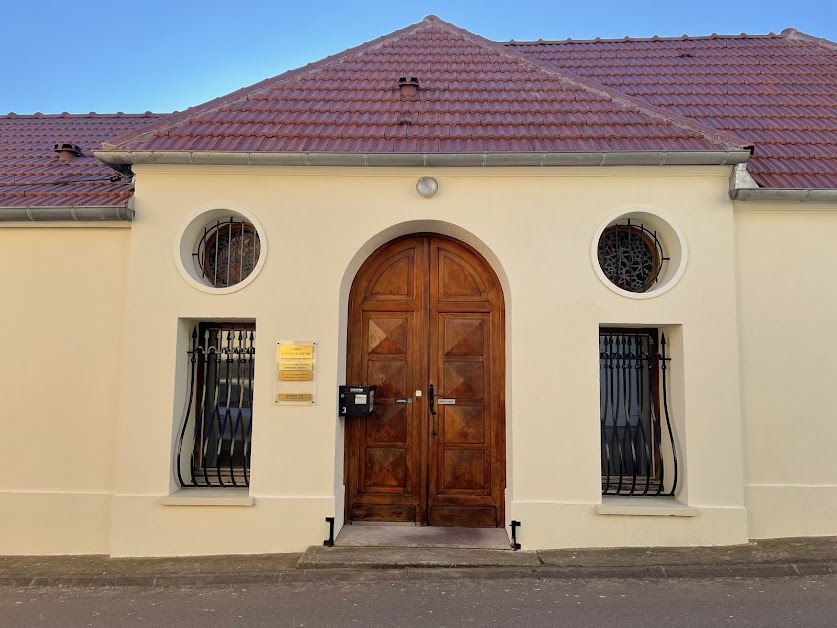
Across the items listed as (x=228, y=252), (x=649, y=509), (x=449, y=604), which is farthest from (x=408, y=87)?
(x=449, y=604)

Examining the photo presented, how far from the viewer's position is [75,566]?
16.2 ft

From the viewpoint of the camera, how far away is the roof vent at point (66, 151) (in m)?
7.01

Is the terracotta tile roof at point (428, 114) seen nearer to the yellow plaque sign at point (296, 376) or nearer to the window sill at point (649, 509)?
the yellow plaque sign at point (296, 376)

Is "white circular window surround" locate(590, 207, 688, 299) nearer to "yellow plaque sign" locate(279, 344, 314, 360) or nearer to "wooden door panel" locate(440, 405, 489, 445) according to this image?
"wooden door panel" locate(440, 405, 489, 445)

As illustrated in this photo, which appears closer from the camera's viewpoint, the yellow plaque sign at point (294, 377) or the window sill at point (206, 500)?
the window sill at point (206, 500)

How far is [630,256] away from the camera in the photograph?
5672 mm

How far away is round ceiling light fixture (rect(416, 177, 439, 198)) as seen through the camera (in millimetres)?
5359

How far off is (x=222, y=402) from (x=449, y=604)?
2984 millimetres

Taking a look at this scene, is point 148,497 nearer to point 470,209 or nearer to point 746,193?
point 470,209

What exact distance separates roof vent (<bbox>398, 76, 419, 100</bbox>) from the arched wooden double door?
5.60ft

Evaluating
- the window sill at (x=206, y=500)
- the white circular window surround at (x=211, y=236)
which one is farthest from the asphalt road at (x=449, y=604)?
the white circular window surround at (x=211, y=236)

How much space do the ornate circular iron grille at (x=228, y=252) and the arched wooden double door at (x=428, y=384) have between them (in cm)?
115

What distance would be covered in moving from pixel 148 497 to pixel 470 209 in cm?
404

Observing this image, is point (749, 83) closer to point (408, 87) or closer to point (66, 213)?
point (408, 87)
